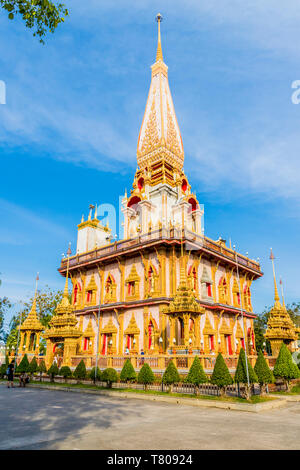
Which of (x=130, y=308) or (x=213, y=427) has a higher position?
(x=130, y=308)

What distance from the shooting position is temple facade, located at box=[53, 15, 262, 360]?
25.3 meters

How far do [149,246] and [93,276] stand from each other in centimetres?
882

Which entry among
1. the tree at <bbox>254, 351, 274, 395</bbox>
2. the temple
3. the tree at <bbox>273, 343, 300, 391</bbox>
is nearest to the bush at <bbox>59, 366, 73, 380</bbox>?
the tree at <bbox>254, 351, 274, 395</bbox>

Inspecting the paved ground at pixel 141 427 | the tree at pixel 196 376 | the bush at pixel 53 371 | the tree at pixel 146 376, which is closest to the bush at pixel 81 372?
the bush at pixel 53 371

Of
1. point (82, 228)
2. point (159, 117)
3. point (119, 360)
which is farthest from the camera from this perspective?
point (82, 228)

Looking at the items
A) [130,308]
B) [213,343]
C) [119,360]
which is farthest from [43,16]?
[213,343]

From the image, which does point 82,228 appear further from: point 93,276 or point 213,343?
point 213,343

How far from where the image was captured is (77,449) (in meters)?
6.30

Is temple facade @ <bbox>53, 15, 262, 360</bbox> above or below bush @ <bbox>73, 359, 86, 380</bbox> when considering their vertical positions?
above

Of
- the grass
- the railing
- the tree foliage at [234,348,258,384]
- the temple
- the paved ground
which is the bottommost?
the paved ground

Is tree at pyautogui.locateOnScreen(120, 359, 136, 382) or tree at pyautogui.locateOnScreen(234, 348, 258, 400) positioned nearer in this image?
tree at pyautogui.locateOnScreen(234, 348, 258, 400)

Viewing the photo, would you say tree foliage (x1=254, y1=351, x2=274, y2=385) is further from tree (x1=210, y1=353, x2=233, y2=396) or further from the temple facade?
the temple facade

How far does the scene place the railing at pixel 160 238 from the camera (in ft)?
84.9

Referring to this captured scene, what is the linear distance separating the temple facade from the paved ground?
8504 mm
